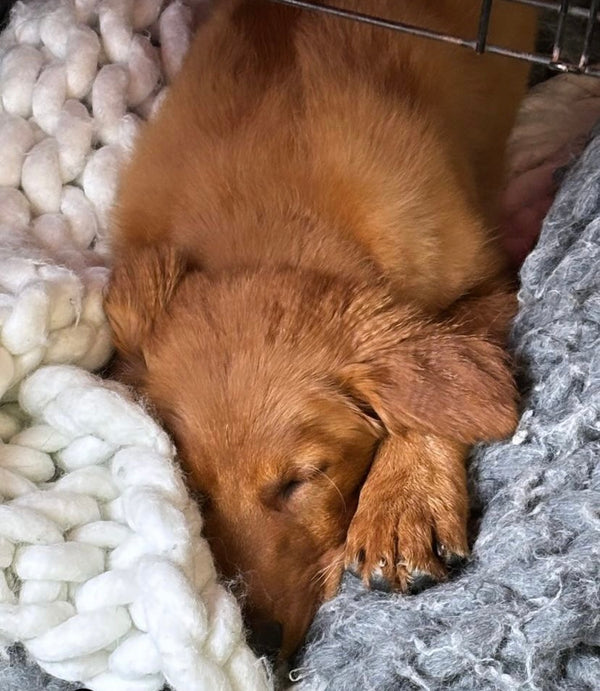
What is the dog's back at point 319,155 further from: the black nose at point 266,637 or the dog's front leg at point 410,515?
the black nose at point 266,637

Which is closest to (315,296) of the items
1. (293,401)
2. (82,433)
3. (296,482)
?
(293,401)

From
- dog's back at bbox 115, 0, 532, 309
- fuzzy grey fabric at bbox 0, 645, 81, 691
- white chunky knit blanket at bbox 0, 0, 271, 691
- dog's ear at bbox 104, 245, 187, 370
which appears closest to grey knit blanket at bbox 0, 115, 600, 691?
fuzzy grey fabric at bbox 0, 645, 81, 691

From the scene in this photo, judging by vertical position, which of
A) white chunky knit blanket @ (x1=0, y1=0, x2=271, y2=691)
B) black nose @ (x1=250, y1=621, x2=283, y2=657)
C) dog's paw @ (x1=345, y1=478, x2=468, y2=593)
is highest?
white chunky knit blanket @ (x1=0, y1=0, x2=271, y2=691)

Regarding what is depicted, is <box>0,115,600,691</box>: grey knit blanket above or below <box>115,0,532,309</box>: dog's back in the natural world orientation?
below

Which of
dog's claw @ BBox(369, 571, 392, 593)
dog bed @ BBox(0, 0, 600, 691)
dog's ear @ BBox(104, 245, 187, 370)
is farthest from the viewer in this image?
dog's ear @ BBox(104, 245, 187, 370)

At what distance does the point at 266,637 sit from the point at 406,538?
0.22 metres

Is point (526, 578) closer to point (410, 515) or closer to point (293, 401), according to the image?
point (410, 515)

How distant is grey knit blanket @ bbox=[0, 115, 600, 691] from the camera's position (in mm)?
1181

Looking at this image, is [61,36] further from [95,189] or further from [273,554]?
[273,554]

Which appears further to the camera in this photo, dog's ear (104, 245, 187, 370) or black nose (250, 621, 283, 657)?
dog's ear (104, 245, 187, 370)

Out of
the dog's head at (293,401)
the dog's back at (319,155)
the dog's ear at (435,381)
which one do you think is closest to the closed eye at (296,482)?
the dog's head at (293,401)

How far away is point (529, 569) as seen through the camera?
4.00ft

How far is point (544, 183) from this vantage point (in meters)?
1.95

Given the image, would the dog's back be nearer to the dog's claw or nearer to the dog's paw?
the dog's paw
